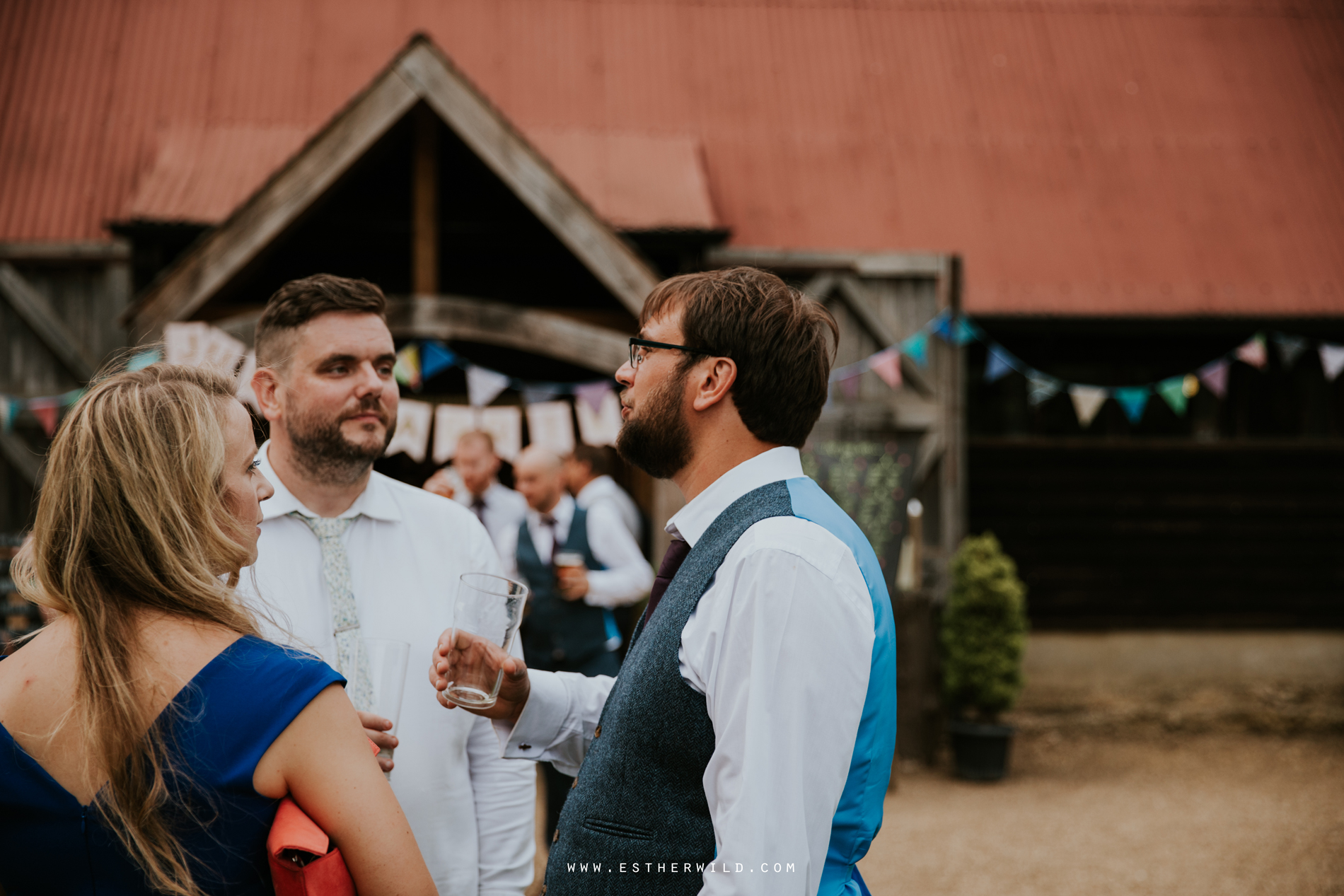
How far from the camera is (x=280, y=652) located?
1327mm

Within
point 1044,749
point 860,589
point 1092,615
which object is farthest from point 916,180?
point 860,589

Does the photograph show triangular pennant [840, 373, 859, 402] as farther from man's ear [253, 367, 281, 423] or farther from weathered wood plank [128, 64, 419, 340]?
man's ear [253, 367, 281, 423]

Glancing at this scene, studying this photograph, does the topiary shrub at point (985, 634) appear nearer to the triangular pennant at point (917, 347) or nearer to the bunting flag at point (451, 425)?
the triangular pennant at point (917, 347)

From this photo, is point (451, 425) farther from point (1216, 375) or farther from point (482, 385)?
point (1216, 375)

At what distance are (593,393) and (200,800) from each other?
17.4ft

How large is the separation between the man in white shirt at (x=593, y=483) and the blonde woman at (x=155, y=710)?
397 centimetres

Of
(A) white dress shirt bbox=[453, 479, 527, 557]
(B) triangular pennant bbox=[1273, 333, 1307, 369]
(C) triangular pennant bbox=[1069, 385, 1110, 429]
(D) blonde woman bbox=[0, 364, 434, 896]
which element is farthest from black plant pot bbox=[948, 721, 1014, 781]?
(D) blonde woman bbox=[0, 364, 434, 896]

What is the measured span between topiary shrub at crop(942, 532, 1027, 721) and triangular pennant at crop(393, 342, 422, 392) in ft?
12.9

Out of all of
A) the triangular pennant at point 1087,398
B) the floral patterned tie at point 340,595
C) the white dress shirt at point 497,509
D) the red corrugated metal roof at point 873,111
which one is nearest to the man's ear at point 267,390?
the floral patterned tie at point 340,595

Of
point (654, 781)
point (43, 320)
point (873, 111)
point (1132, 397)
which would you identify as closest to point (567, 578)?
point (654, 781)

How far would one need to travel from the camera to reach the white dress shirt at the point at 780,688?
1347 mm

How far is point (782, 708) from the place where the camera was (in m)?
1.37

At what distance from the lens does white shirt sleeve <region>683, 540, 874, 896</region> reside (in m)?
1.34

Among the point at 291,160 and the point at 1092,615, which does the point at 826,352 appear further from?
the point at 1092,615
